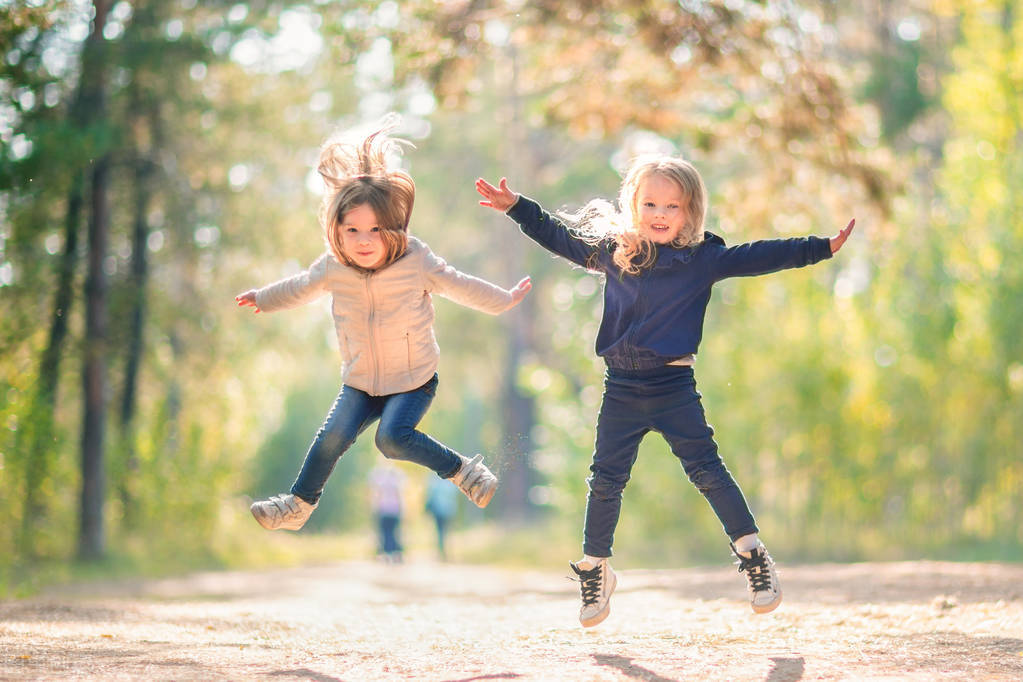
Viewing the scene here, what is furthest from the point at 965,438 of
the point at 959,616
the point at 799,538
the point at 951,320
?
the point at 959,616

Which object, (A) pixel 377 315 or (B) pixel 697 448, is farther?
(A) pixel 377 315

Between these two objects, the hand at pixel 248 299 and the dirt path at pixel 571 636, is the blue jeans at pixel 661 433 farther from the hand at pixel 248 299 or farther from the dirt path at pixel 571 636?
the hand at pixel 248 299

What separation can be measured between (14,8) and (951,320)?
38.6 feet

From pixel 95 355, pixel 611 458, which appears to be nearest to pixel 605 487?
pixel 611 458

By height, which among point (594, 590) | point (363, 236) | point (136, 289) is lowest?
point (594, 590)

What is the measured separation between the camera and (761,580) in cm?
548

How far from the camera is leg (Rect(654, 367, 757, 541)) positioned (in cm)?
543

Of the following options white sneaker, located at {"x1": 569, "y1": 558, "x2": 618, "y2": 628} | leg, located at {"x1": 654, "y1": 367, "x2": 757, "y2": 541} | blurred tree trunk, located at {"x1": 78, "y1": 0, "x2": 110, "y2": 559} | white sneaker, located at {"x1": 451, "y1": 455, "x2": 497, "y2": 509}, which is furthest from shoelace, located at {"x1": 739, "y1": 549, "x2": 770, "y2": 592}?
blurred tree trunk, located at {"x1": 78, "y1": 0, "x2": 110, "y2": 559}

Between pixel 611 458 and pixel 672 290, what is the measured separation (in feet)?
2.87

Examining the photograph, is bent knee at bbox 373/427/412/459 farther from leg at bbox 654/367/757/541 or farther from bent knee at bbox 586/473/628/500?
leg at bbox 654/367/757/541

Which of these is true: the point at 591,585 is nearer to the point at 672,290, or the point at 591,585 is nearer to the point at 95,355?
the point at 672,290

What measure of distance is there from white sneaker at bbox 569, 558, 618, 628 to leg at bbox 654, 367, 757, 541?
0.64 m

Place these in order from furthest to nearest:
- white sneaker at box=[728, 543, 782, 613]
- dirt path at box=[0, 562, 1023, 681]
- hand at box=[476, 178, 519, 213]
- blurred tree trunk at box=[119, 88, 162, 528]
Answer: blurred tree trunk at box=[119, 88, 162, 528]
hand at box=[476, 178, 519, 213]
white sneaker at box=[728, 543, 782, 613]
dirt path at box=[0, 562, 1023, 681]

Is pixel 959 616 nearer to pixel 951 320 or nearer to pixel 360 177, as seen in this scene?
pixel 360 177
